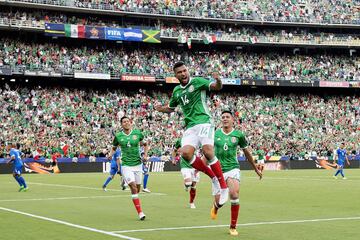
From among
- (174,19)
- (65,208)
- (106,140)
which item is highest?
(174,19)

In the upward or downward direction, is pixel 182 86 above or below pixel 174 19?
below

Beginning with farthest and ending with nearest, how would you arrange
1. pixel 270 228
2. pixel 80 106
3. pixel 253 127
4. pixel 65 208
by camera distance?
pixel 253 127 → pixel 80 106 → pixel 65 208 → pixel 270 228

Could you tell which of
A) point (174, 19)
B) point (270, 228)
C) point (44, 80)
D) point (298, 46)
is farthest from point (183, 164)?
point (298, 46)

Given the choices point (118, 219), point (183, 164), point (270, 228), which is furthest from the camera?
point (183, 164)

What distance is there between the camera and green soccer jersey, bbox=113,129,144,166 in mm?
16719

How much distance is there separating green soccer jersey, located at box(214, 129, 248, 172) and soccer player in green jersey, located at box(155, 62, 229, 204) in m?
0.80

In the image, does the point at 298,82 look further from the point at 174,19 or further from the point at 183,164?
the point at 183,164

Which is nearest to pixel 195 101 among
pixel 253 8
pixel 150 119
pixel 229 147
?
pixel 229 147

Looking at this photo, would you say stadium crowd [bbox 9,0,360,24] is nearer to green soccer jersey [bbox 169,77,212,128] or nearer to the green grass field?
the green grass field

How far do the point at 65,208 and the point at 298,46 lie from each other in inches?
2387

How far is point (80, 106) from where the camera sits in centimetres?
6003

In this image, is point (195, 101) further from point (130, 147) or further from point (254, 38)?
point (254, 38)

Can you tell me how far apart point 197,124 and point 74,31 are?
51.2m

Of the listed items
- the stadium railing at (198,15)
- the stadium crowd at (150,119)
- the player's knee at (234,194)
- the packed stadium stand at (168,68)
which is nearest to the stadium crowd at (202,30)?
the packed stadium stand at (168,68)
